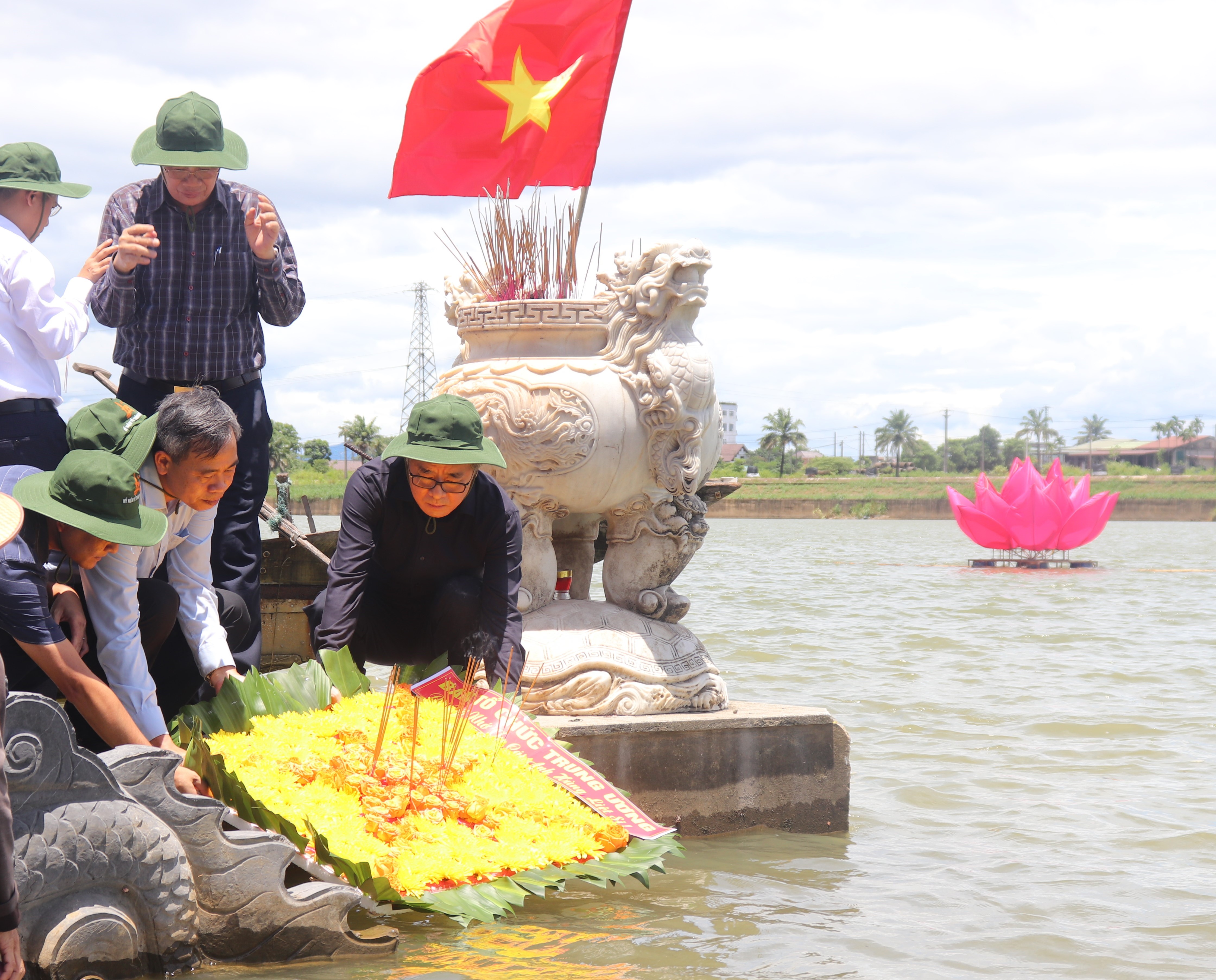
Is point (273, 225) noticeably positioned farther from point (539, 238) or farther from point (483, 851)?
point (483, 851)

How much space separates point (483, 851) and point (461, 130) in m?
3.19

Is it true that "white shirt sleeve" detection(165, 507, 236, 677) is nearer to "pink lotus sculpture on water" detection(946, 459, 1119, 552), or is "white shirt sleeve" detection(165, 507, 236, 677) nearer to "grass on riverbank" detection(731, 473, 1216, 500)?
"pink lotus sculpture on water" detection(946, 459, 1119, 552)

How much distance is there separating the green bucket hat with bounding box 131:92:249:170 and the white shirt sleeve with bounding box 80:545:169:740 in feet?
4.58

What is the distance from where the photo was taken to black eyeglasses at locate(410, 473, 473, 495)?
3424mm

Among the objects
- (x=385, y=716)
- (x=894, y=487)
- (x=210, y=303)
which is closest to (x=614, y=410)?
(x=210, y=303)

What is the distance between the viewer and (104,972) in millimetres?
2262

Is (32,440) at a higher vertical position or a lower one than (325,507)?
higher

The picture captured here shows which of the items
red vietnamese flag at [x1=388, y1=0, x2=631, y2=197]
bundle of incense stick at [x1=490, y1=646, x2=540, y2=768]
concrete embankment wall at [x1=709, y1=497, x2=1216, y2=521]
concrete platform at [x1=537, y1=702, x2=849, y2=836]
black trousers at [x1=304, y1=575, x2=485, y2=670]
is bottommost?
concrete embankment wall at [x1=709, y1=497, x2=1216, y2=521]

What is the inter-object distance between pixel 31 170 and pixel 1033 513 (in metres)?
19.9

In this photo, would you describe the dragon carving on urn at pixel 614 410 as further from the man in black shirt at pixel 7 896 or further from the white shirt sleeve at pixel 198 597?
the man in black shirt at pixel 7 896

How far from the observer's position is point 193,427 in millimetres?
2834

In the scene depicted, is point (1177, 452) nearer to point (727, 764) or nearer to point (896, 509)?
point (896, 509)

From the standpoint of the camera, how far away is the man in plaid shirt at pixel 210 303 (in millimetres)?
3736

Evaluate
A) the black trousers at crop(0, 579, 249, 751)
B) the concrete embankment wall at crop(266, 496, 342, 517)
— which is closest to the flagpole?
the black trousers at crop(0, 579, 249, 751)
